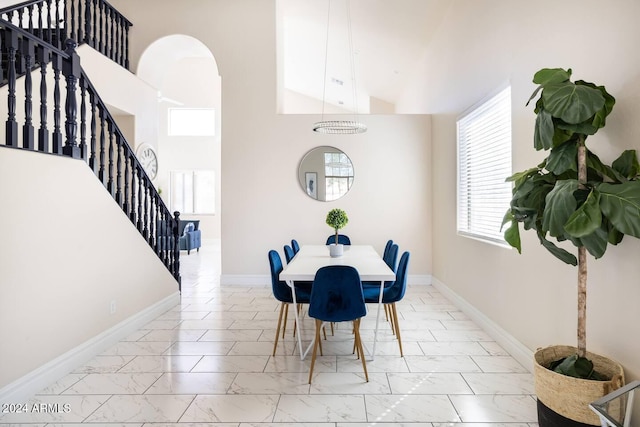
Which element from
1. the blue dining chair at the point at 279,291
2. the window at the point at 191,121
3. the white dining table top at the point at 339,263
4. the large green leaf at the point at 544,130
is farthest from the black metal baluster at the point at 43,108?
the window at the point at 191,121

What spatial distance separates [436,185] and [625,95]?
3556 mm

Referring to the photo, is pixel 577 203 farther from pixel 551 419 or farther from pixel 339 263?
pixel 339 263

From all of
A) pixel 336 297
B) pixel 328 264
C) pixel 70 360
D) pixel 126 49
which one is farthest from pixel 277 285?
pixel 126 49

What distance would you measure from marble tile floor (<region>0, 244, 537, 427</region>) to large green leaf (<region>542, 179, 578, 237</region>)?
1237 mm

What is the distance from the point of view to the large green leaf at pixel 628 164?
1.68 m

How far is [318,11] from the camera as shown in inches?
223

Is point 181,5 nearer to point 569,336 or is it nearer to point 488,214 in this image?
point 488,214

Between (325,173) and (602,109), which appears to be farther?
(325,173)

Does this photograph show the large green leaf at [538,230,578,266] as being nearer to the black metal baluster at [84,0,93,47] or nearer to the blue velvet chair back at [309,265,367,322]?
the blue velvet chair back at [309,265,367,322]

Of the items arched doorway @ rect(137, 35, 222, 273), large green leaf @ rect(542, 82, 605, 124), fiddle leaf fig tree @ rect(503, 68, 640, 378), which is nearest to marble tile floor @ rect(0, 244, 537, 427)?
fiddle leaf fig tree @ rect(503, 68, 640, 378)

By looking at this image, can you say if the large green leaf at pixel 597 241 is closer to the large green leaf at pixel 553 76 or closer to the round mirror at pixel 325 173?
the large green leaf at pixel 553 76

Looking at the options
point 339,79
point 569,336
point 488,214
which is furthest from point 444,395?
point 339,79

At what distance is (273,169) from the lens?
5641 millimetres

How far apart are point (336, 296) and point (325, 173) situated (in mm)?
3277
